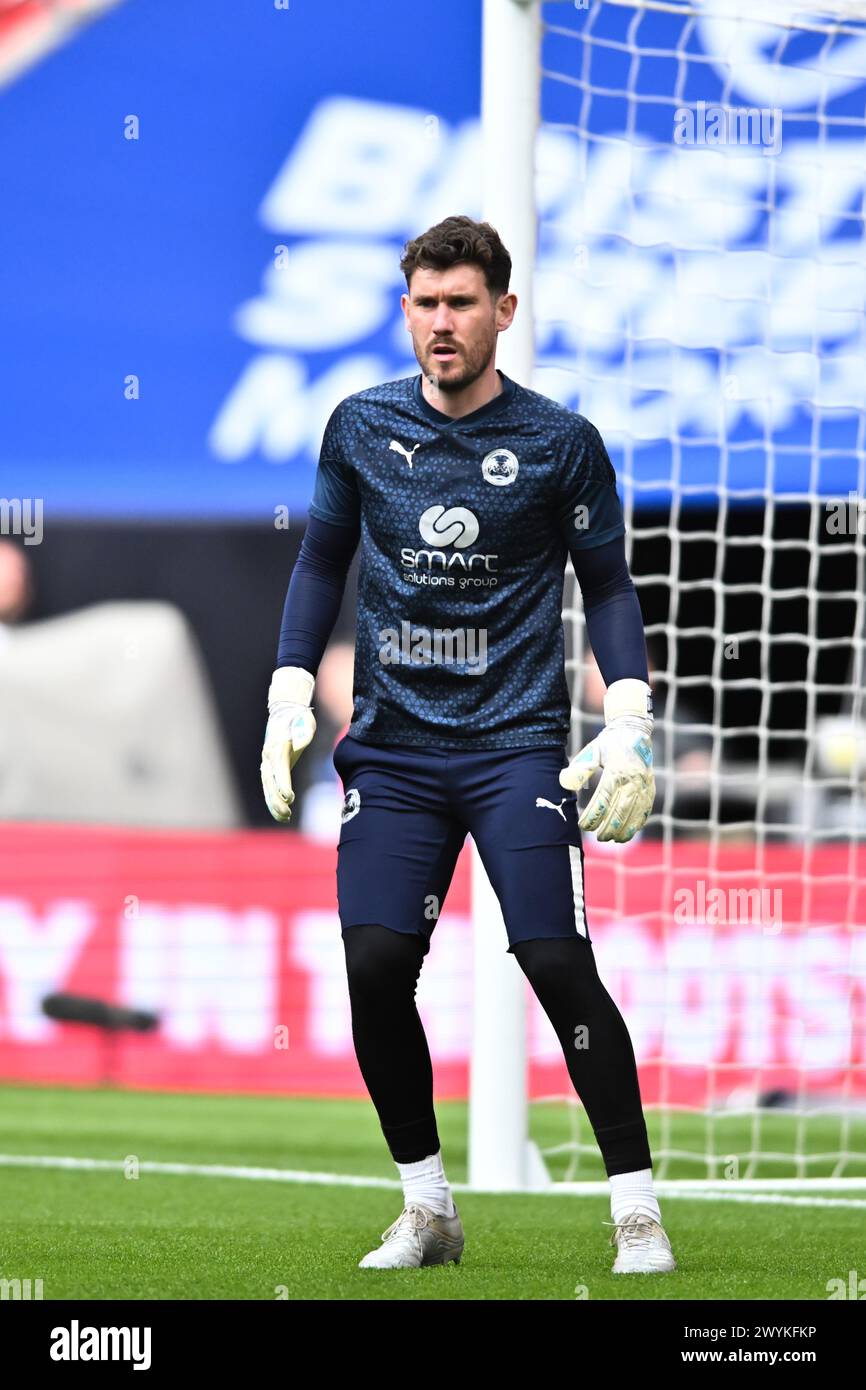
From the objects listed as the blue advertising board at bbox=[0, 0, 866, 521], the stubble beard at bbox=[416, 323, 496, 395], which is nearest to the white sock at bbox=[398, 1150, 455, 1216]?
the stubble beard at bbox=[416, 323, 496, 395]

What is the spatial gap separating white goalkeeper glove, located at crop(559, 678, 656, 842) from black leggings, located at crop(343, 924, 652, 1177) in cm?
22

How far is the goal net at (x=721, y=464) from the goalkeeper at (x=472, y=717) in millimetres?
2156

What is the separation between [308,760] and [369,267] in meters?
2.36

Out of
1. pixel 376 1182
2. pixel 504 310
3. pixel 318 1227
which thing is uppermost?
pixel 504 310

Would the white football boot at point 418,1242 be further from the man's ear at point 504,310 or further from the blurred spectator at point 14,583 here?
the blurred spectator at point 14,583

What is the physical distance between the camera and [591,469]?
353 centimetres

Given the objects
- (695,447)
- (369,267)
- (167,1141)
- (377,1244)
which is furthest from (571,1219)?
(369,267)

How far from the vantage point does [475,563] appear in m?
3.47

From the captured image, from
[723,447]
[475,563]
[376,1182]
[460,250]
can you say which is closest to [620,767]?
[475,563]

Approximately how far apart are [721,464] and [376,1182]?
2.73 metres

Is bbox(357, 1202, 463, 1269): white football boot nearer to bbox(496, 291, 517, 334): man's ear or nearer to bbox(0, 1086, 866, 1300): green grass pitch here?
bbox(0, 1086, 866, 1300): green grass pitch

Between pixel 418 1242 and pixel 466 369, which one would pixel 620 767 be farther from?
pixel 418 1242

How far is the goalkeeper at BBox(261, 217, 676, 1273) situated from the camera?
11.1ft

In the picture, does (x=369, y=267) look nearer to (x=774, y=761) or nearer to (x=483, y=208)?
(x=774, y=761)
